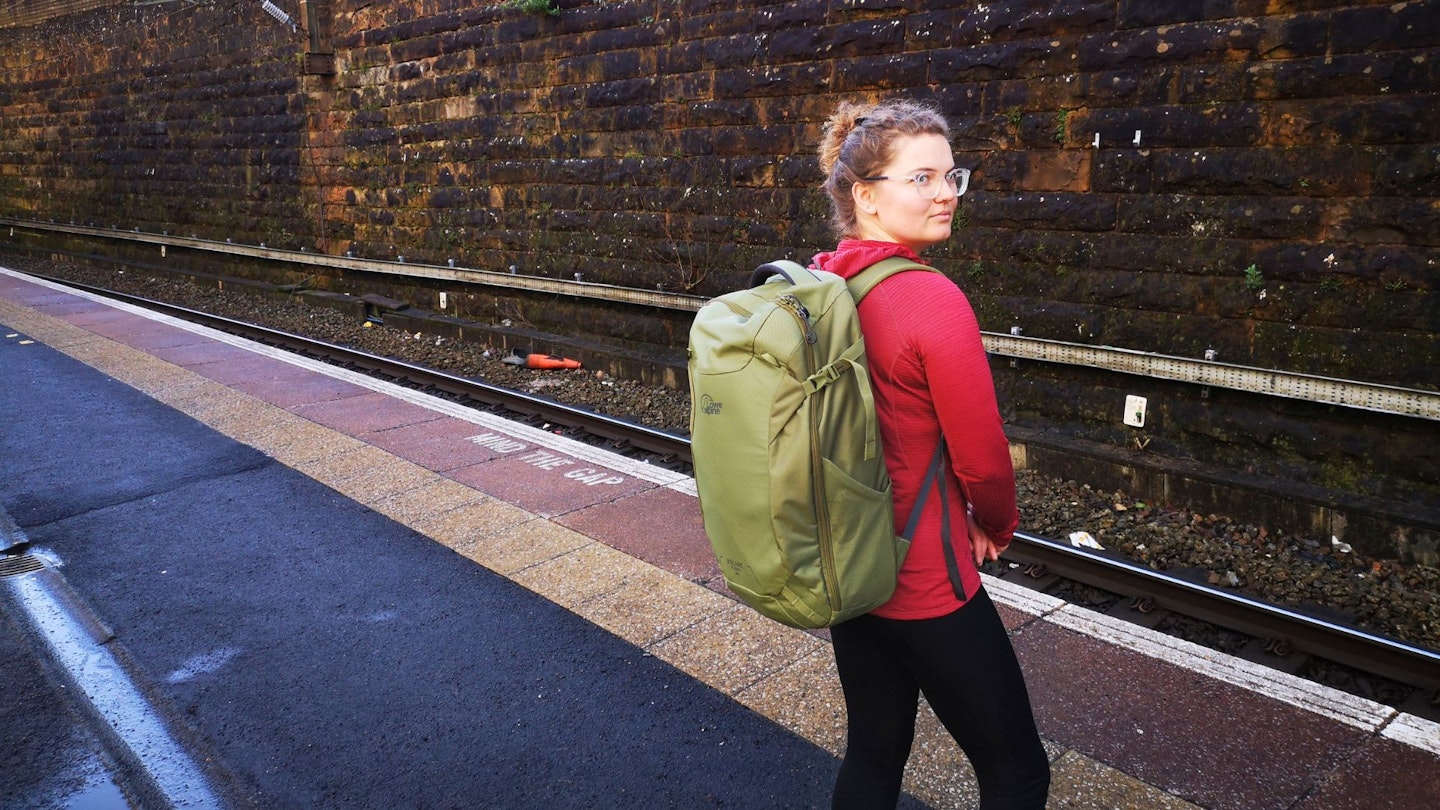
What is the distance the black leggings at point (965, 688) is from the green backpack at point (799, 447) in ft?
0.50

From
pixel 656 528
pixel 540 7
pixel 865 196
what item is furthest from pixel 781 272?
pixel 540 7

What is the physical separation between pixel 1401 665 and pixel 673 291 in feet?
24.0

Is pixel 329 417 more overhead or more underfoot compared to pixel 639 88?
more underfoot

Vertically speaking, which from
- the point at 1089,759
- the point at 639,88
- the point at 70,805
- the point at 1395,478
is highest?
the point at 639,88

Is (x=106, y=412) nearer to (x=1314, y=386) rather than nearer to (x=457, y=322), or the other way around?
(x=457, y=322)

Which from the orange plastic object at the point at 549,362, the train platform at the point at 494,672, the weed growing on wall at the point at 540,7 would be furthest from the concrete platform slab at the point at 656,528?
the weed growing on wall at the point at 540,7

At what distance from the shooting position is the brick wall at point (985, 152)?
576 cm

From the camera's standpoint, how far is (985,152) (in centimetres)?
755

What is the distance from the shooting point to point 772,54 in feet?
30.0

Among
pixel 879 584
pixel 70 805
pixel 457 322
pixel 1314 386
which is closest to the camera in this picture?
pixel 879 584

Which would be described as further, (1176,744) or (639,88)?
(639,88)

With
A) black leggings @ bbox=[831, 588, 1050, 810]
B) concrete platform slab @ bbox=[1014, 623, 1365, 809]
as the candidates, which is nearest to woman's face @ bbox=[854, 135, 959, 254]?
black leggings @ bbox=[831, 588, 1050, 810]

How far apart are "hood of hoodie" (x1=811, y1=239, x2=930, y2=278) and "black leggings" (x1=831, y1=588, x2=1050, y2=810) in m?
0.70

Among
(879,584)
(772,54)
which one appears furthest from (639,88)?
(879,584)
